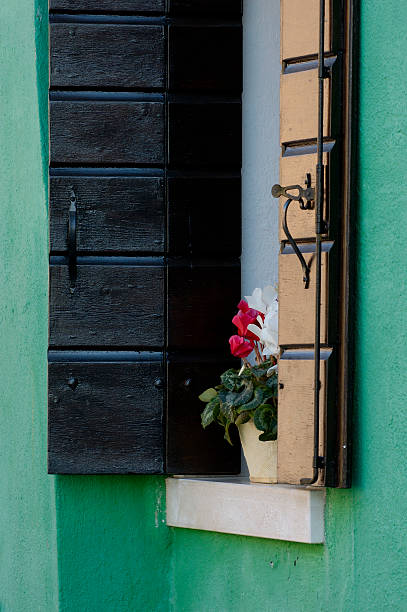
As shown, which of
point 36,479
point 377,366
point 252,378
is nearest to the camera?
point 377,366

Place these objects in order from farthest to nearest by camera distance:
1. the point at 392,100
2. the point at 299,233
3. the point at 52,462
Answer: the point at 52,462
the point at 299,233
the point at 392,100

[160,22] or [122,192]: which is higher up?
[160,22]

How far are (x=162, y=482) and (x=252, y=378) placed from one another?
1.68 feet

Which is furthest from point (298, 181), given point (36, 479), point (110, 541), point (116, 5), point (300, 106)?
point (36, 479)

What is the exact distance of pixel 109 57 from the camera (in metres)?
3.76

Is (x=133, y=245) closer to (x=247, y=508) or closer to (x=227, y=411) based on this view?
(x=227, y=411)

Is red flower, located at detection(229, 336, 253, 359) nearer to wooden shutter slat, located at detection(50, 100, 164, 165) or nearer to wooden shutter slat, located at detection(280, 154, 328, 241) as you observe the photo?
wooden shutter slat, located at detection(280, 154, 328, 241)

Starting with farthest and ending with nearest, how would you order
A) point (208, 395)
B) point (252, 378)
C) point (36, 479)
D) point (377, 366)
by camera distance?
1. point (36, 479)
2. point (208, 395)
3. point (252, 378)
4. point (377, 366)

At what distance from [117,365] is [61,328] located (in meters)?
0.19

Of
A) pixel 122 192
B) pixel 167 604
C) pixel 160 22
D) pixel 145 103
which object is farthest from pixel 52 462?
pixel 160 22

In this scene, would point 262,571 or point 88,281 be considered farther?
point 88,281

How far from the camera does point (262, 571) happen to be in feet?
11.3

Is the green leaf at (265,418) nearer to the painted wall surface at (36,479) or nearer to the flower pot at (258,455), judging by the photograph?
the flower pot at (258,455)

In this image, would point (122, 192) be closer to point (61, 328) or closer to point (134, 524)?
point (61, 328)
